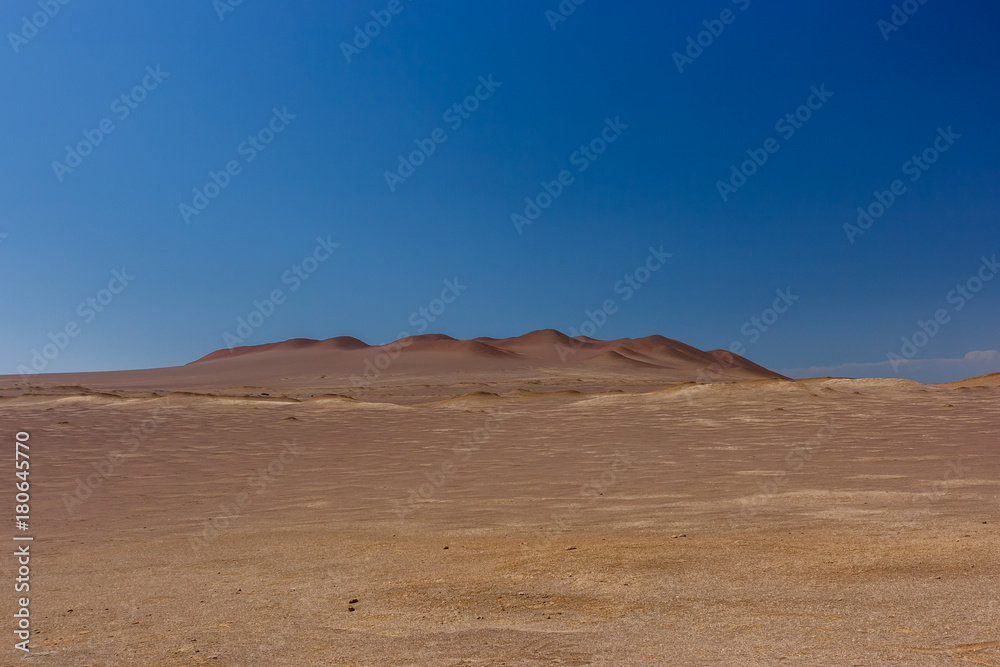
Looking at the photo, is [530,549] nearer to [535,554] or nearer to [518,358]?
[535,554]

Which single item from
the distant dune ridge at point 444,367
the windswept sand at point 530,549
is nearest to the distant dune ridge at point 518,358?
the distant dune ridge at point 444,367

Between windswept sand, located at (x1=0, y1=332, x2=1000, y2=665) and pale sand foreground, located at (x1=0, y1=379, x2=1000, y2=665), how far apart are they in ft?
0.08

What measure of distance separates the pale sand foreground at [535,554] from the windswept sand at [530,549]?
0.02 m

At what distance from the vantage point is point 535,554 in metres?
4.86

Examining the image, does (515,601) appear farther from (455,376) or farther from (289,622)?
(455,376)

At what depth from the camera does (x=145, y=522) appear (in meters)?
6.68

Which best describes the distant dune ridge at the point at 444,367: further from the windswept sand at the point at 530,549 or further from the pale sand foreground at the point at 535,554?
the pale sand foreground at the point at 535,554

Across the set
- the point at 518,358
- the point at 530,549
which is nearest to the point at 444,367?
the point at 518,358

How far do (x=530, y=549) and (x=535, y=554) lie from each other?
160 mm

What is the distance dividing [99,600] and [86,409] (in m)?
20.1

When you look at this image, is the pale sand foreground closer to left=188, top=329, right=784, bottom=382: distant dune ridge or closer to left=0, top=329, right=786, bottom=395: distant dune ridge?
left=0, top=329, right=786, bottom=395: distant dune ridge

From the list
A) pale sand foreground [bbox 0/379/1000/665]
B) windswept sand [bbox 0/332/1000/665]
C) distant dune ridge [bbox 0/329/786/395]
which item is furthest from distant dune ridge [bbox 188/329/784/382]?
pale sand foreground [bbox 0/379/1000/665]

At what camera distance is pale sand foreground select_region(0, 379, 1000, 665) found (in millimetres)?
3256

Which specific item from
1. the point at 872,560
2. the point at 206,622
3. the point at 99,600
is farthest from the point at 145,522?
the point at 872,560
